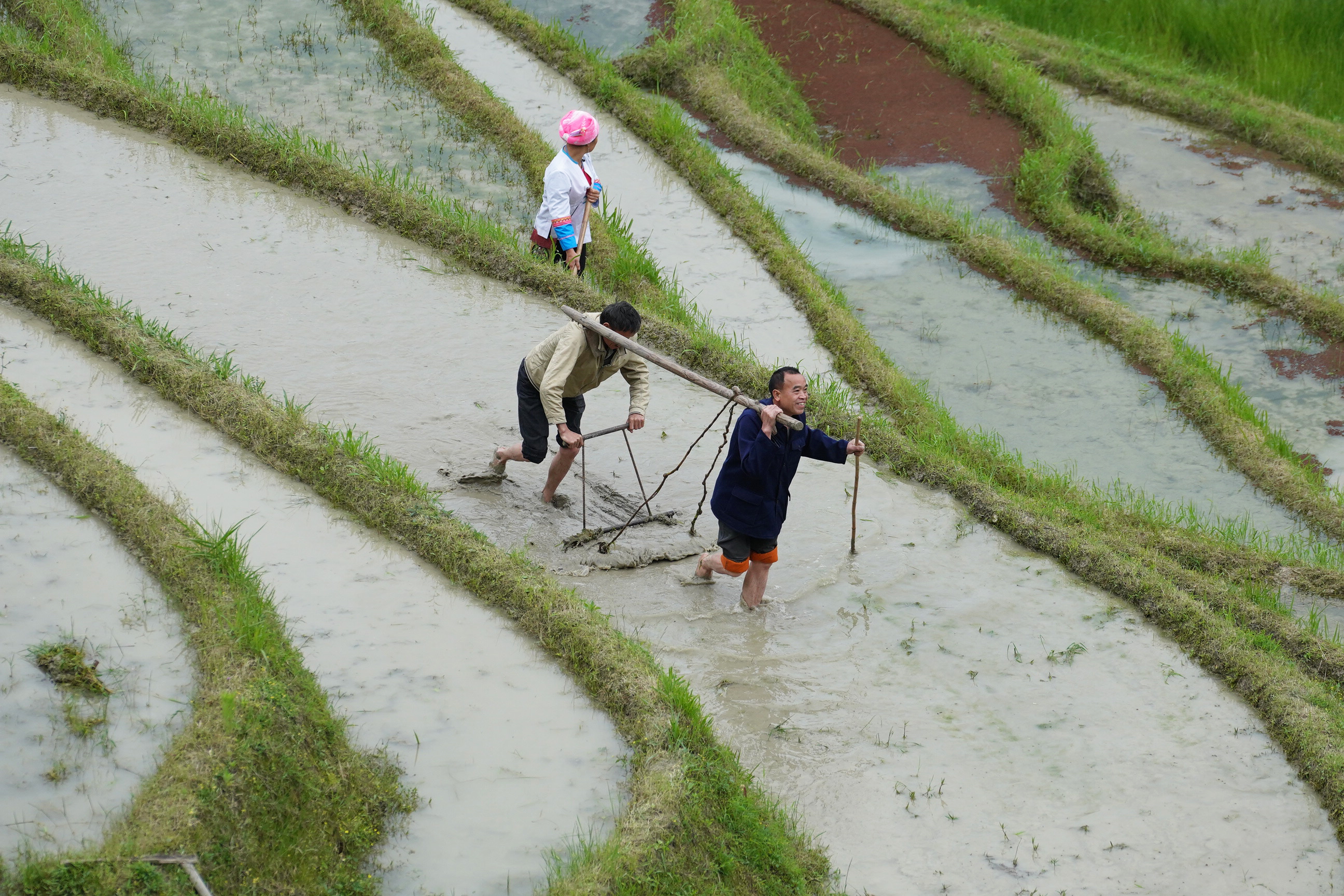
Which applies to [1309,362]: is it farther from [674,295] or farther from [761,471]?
[761,471]

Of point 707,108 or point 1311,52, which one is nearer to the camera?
point 707,108

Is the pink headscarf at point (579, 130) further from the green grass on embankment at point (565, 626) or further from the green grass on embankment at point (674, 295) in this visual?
the green grass on embankment at point (565, 626)

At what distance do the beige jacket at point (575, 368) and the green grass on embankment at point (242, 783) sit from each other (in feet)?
4.53

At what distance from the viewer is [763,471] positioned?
453 centimetres

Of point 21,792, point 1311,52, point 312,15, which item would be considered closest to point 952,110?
point 1311,52

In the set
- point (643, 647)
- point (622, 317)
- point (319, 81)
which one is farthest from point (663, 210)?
point (643, 647)

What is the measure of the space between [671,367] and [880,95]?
726 cm

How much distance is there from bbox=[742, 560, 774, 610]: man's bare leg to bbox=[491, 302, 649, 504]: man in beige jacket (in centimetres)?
76

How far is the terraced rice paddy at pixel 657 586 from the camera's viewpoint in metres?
3.58

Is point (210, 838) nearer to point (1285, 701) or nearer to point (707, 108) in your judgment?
point (1285, 701)

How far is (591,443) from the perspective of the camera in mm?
5828

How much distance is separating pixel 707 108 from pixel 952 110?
2.30 meters

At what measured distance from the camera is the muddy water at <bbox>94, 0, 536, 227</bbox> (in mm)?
8211

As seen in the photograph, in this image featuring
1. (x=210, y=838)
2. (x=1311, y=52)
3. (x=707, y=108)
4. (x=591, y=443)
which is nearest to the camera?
(x=210, y=838)
